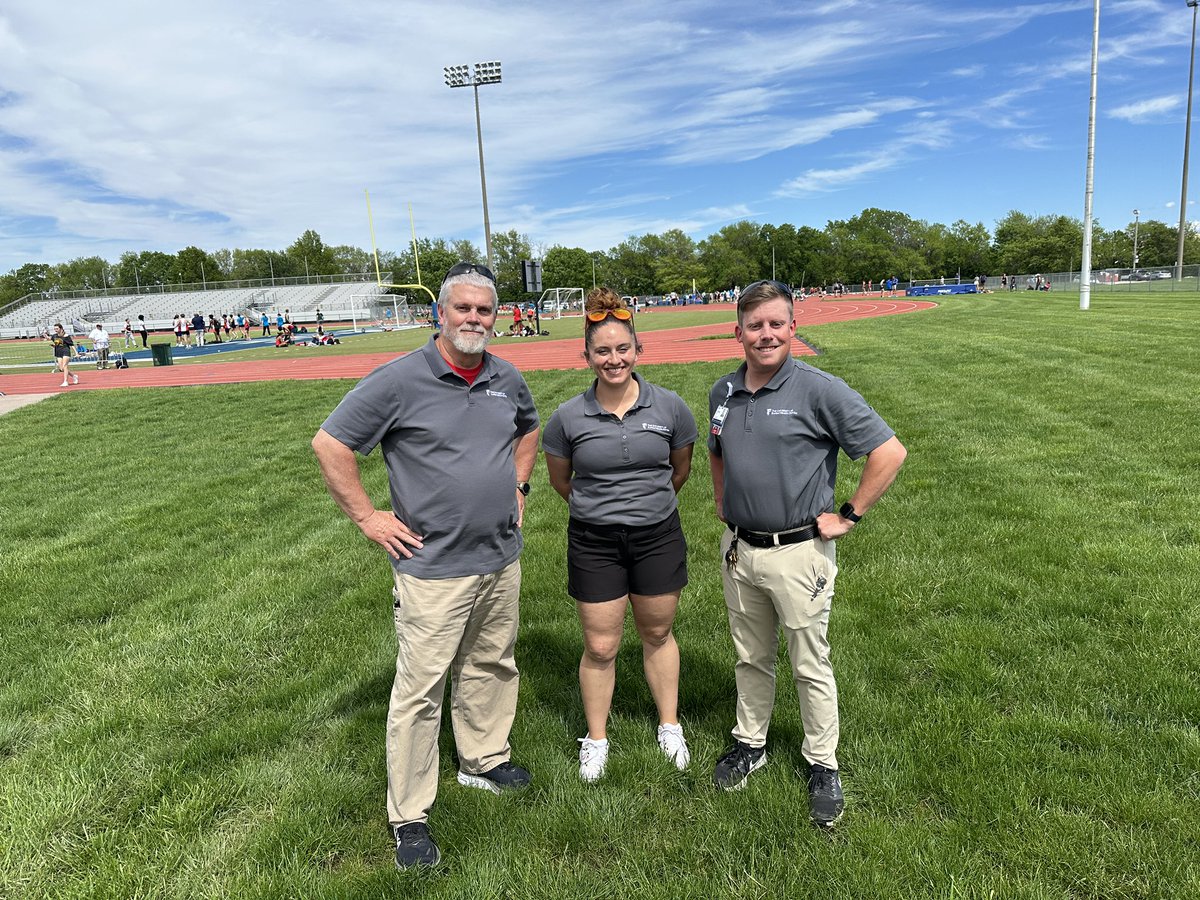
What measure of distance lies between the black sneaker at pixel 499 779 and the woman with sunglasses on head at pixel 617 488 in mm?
264

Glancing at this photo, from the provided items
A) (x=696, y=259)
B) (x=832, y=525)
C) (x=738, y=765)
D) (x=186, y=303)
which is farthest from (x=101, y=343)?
(x=696, y=259)

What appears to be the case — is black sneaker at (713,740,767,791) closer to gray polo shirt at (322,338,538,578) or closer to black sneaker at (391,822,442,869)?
black sneaker at (391,822,442,869)

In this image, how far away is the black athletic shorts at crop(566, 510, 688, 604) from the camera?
297 cm

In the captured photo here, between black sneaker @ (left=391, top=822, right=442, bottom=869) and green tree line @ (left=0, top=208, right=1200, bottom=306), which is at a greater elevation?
green tree line @ (left=0, top=208, right=1200, bottom=306)

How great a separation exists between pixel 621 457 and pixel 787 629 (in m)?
0.95

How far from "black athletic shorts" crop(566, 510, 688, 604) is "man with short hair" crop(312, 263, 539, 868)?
348mm

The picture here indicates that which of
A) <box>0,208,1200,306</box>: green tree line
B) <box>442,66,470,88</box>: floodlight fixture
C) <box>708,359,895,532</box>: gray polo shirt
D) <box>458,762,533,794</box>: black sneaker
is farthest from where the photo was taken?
<box>0,208,1200,306</box>: green tree line

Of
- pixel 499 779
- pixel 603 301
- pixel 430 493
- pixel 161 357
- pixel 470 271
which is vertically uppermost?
pixel 470 271

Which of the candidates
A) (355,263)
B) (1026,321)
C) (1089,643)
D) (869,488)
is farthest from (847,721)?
(355,263)

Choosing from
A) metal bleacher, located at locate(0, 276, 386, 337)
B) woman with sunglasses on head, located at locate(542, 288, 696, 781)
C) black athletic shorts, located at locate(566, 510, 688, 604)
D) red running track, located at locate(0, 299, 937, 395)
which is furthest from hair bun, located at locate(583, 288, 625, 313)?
metal bleacher, located at locate(0, 276, 386, 337)

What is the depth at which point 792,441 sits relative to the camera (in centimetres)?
271

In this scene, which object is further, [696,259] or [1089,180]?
[696,259]

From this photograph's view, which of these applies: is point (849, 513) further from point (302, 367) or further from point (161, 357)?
point (161, 357)

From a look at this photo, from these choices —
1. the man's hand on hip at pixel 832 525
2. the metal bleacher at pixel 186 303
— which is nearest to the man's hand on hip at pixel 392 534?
the man's hand on hip at pixel 832 525
